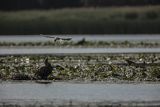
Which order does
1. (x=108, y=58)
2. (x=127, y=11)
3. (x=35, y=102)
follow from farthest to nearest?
(x=127, y=11) → (x=108, y=58) → (x=35, y=102)

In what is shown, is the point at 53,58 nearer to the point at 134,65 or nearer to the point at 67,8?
the point at 134,65

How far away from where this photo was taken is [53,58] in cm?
3269

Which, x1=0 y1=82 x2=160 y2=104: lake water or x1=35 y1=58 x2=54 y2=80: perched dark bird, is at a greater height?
x1=35 y1=58 x2=54 y2=80: perched dark bird

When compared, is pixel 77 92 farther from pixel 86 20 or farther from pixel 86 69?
pixel 86 20

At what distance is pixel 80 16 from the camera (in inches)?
2758

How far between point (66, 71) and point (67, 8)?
45.1 meters

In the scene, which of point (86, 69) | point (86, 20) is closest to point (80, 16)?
point (86, 20)

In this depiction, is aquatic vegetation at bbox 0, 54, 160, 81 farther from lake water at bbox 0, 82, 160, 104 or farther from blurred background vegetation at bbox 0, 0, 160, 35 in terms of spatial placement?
blurred background vegetation at bbox 0, 0, 160, 35

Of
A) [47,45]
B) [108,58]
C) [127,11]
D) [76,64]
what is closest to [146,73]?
[76,64]

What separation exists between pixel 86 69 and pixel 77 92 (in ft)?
19.8

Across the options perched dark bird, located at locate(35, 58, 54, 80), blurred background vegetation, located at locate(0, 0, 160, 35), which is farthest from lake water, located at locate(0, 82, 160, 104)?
blurred background vegetation, located at locate(0, 0, 160, 35)

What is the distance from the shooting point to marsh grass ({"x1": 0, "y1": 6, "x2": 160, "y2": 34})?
6850cm

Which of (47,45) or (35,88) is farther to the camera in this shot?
(47,45)

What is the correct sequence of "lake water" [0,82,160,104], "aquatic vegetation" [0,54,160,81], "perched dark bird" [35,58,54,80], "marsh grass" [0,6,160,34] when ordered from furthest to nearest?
"marsh grass" [0,6,160,34] < "aquatic vegetation" [0,54,160,81] < "perched dark bird" [35,58,54,80] < "lake water" [0,82,160,104]
